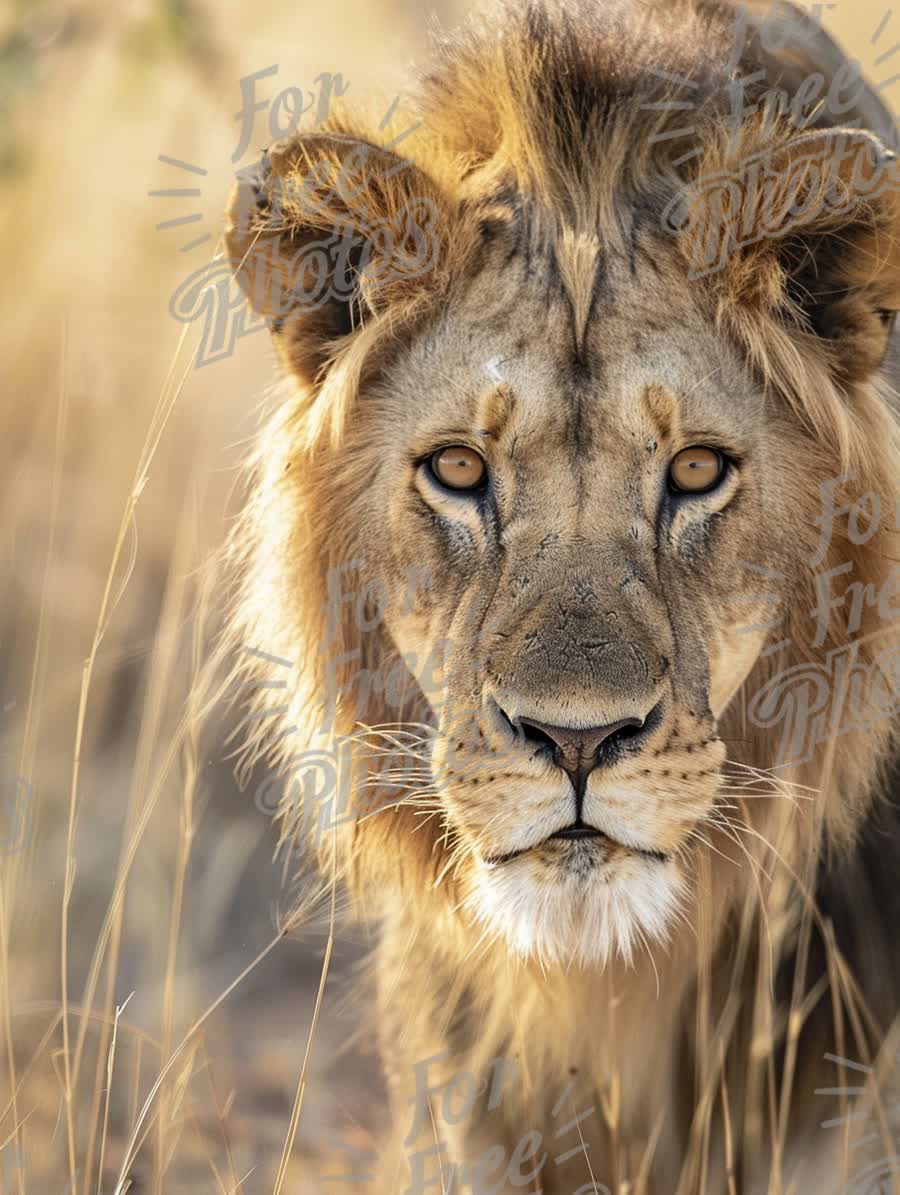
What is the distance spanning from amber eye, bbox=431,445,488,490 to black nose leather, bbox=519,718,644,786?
536mm

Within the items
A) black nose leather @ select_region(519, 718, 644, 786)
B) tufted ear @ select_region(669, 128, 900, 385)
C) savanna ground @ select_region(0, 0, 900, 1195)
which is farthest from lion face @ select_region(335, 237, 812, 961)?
savanna ground @ select_region(0, 0, 900, 1195)

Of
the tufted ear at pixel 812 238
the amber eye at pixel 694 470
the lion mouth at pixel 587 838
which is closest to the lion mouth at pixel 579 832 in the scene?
the lion mouth at pixel 587 838

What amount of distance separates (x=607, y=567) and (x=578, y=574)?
5 cm

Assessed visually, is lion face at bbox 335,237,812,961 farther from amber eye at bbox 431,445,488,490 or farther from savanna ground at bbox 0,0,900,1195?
savanna ground at bbox 0,0,900,1195

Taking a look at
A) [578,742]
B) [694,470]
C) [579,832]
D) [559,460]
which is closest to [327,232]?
[559,460]

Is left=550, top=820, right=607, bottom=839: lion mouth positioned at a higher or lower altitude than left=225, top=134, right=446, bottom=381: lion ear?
lower

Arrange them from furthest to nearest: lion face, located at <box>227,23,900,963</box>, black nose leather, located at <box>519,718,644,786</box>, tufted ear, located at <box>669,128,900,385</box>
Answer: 1. tufted ear, located at <box>669,128,900,385</box>
2. lion face, located at <box>227,23,900,963</box>
3. black nose leather, located at <box>519,718,644,786</box>

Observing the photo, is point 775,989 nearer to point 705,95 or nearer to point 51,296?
point 705,95

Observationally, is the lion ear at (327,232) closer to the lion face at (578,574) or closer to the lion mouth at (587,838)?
the lion face at (578,574)

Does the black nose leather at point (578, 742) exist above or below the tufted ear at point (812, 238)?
below

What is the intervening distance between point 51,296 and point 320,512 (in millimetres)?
4907

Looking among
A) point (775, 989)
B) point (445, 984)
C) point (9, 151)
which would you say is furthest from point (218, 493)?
point (775, 989)

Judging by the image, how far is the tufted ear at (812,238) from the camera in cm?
254

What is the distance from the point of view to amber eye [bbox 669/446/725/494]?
2.63 meters
